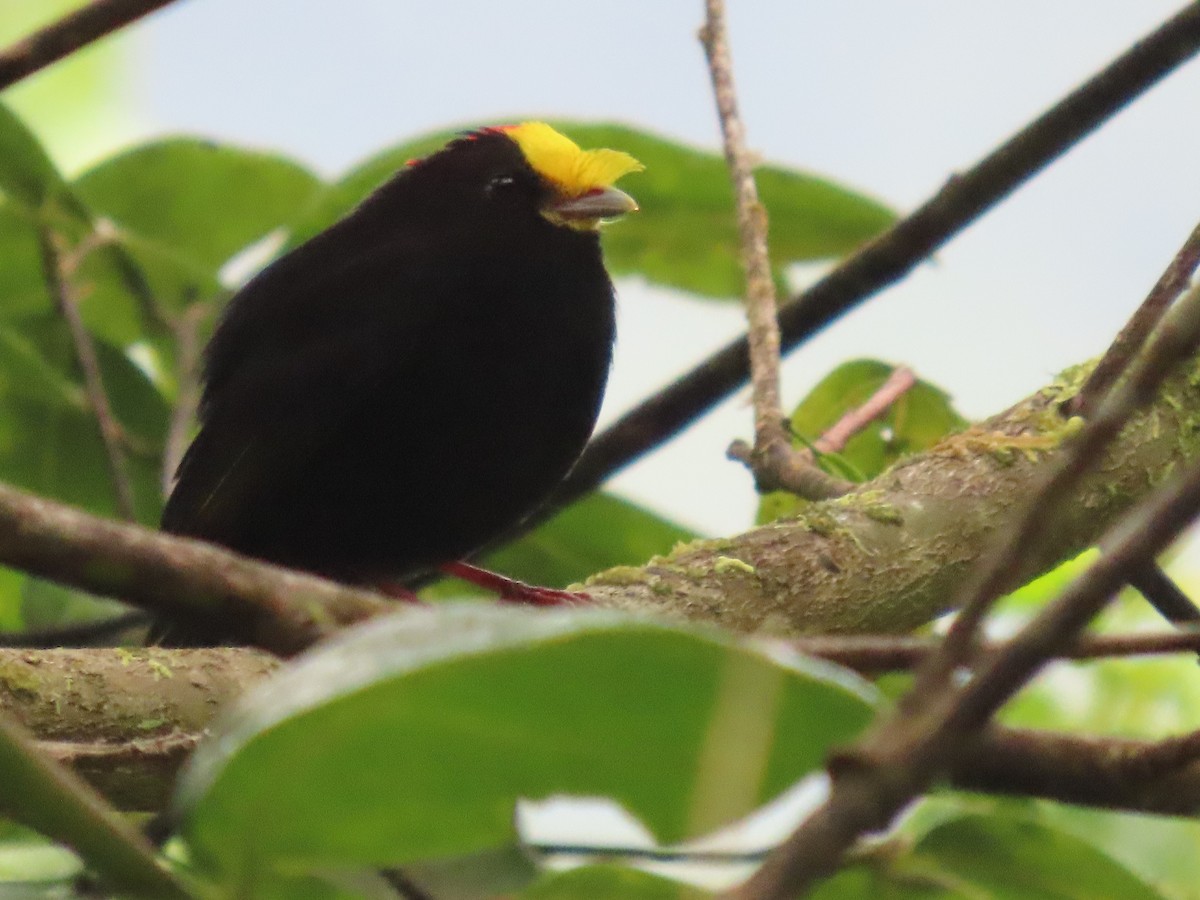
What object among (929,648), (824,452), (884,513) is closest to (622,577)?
(884,513)

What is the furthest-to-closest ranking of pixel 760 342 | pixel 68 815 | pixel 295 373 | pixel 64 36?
pixel 295 373
pixel 760 342
pixel 64 36
pixel 68 815

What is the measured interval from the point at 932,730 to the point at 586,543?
2.59m

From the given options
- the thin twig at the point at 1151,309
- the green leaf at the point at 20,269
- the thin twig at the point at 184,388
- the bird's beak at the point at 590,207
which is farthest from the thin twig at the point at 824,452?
the green leaf at the point at 20,269

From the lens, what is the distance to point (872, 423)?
3174 mm

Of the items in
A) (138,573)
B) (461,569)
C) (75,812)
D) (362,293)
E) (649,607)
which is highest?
(138,573)

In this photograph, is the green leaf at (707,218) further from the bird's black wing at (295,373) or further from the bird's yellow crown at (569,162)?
the bird's black wing at (295,373)

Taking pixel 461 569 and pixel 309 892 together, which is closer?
pixel 309 892

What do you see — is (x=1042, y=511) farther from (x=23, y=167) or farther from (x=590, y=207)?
(x=23, y=167)

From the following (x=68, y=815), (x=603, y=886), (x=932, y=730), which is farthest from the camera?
(x=603, y=886)

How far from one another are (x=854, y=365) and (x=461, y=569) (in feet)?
2.95

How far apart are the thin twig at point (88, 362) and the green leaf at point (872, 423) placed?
1.19 meters

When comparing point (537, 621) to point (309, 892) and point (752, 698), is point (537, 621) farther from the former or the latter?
point (309, 892)

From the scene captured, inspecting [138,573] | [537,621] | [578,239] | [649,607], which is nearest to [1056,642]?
[537,621]

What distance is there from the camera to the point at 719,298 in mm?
3719
